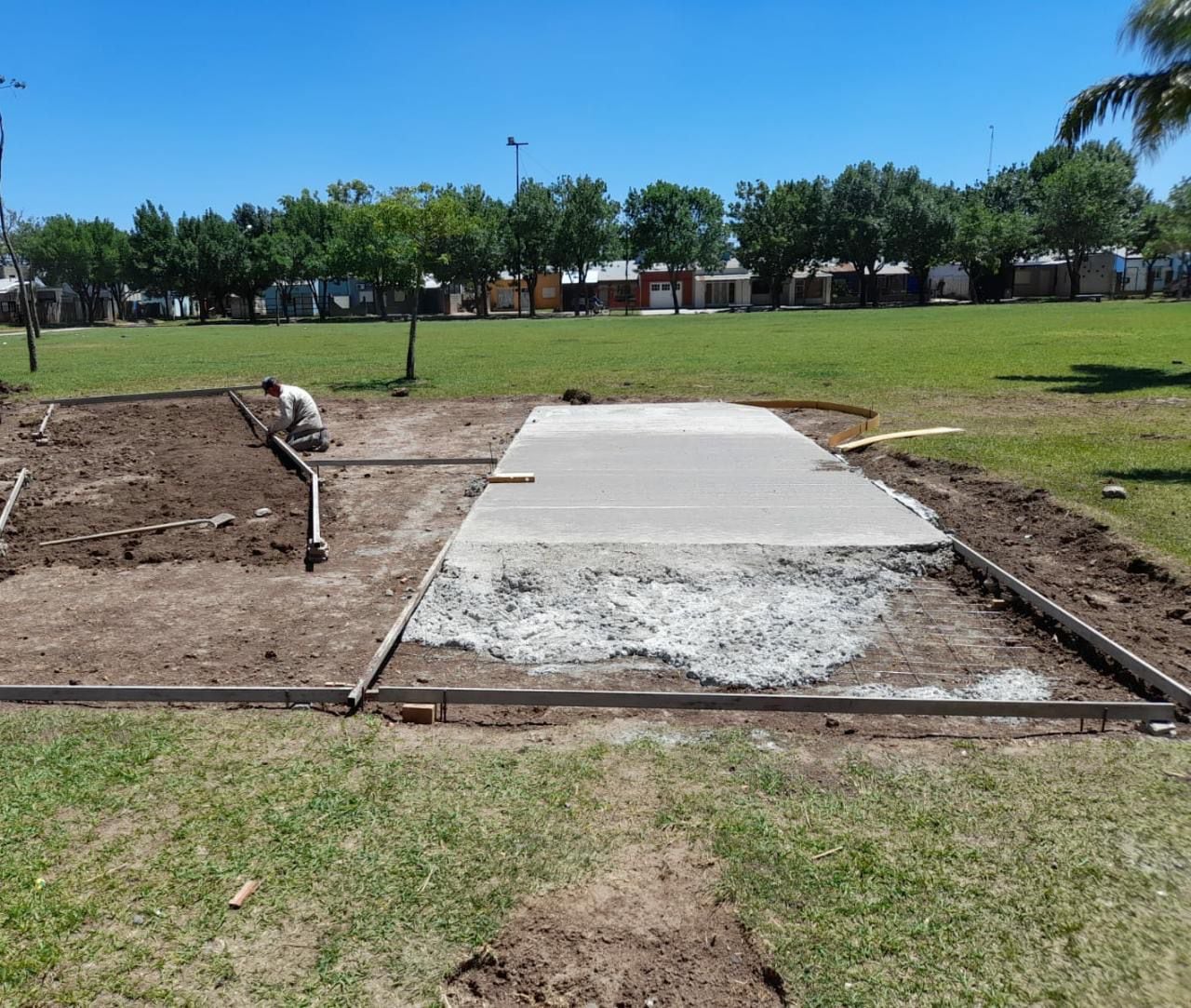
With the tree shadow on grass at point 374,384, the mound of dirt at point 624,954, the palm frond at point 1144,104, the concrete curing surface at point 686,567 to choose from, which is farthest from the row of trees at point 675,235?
the mound of dirt at point 624,954

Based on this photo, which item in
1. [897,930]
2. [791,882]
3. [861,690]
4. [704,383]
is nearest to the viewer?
[897,930]

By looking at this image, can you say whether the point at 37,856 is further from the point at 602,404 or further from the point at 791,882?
the point at 602,404

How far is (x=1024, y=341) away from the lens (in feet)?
87.8

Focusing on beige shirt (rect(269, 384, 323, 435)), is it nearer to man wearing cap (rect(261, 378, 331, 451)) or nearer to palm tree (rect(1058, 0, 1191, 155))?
man wearing cap (rect(261, 378, 331, 451))

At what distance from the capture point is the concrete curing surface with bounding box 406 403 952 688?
558 centimetres

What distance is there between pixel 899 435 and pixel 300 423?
7592 mm

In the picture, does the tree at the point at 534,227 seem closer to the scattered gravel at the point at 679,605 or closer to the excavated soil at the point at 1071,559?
→ the excavated soil at the point at 1071,559

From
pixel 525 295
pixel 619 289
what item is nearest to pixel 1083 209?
pixel 619 289

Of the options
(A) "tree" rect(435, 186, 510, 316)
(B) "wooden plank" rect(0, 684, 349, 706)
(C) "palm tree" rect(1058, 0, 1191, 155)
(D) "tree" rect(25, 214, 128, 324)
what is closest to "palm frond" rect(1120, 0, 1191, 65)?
(C) "palm tree" rect(1058, 0, 1191, 155)

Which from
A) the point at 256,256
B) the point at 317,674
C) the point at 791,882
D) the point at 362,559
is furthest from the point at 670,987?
the point at 256,256

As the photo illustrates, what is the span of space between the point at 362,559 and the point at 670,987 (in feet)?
17.4

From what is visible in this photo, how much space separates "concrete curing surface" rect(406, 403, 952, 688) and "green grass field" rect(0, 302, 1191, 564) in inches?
83.9

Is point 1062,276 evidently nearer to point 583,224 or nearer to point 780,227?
point 780,227

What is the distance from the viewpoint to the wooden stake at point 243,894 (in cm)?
315
